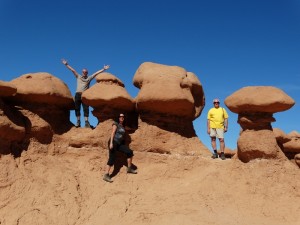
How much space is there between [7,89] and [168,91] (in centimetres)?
356

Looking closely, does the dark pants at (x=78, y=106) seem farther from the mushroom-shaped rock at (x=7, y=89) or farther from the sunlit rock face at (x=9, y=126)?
the mushroom-shaped rock at (x=7, y=89)

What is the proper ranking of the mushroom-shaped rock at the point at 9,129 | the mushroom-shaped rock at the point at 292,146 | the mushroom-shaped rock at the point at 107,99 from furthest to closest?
the mushroom-shaped rock at the point at 292,146 → the mushroom-shaped rock at the point at 107,99 → the mushroom-shaped rock at the point at 9,129

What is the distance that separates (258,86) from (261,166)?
71.2 inches

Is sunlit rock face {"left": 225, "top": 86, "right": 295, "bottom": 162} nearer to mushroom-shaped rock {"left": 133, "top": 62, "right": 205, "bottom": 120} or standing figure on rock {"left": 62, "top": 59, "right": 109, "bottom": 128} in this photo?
mushroom-shaped rock {"left": 133, "top": 62, "right": 205, "bottom": 120}

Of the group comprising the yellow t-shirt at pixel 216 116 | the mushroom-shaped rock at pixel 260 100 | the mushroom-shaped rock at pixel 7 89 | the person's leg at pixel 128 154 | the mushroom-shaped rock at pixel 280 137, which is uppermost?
the mushroom-shaped rock at pixel 7 89

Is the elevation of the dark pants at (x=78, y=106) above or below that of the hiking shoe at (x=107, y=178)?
above

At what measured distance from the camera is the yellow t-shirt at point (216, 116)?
8695mm

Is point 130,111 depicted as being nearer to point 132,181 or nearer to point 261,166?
point 132,181

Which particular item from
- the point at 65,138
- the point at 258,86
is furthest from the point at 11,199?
the point at 258,86

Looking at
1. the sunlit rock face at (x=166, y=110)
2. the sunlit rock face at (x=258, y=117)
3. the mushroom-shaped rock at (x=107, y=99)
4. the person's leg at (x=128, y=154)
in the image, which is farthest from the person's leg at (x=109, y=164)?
the sunlit rock face at (x=258, y=117)

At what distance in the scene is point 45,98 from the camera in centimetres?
869

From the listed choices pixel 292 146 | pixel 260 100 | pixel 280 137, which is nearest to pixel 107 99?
pixel 260 100

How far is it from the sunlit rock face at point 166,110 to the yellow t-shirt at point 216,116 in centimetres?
58

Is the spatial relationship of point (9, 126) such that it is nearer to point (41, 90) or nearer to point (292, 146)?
point (41, 90)
